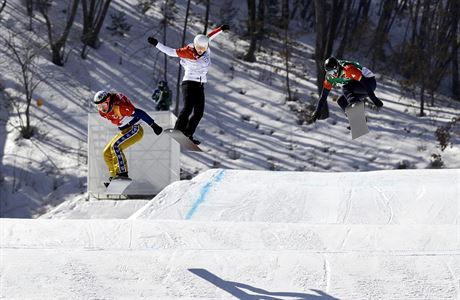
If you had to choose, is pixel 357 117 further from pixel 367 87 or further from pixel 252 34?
pixel 252 34

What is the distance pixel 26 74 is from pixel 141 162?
6.29 metres

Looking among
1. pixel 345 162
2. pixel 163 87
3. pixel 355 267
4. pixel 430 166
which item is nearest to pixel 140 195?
pixel 163 87

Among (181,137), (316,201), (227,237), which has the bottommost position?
(316,201)

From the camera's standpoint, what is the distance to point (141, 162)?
938 inches

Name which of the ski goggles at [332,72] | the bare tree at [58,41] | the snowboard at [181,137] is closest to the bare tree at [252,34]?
the bare tree at [58,41]

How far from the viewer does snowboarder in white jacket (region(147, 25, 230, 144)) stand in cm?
1189

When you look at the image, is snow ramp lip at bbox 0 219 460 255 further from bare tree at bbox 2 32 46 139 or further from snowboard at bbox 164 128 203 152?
bare tree at bbox 2 32 46 139

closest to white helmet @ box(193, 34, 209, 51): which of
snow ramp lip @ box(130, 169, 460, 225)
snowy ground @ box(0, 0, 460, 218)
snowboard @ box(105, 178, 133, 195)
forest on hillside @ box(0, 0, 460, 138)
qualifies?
snowboard @ box(105, 178, 133, 195)

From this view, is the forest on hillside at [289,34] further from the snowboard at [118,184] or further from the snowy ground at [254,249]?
the snowboard at [118,184]

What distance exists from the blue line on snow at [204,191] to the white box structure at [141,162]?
393 centimetres

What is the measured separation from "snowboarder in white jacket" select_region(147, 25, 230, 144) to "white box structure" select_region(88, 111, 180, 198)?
36.4 ft

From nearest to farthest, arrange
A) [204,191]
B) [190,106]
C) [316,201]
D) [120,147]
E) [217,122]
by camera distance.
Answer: [120,147]
[190,106]
[316,201]
[204,191]
[217,122]

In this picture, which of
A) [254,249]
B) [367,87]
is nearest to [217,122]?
[367,87]

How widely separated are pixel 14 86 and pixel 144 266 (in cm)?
1895
